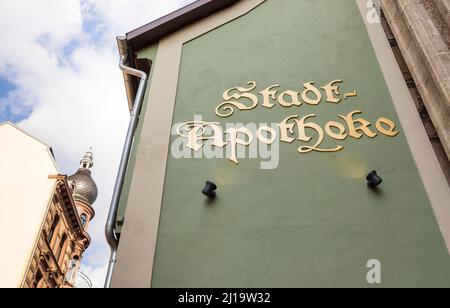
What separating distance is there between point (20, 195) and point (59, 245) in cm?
793

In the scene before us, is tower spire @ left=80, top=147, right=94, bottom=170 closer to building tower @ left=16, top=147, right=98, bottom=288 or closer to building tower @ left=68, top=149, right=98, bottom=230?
building tower @ left=68, top=149, right=98, bottom=230

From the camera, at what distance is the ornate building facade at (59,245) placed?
24.9 metres

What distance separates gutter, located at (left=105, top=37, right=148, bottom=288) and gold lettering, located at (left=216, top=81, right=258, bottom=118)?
4.62ft

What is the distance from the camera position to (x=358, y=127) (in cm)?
610

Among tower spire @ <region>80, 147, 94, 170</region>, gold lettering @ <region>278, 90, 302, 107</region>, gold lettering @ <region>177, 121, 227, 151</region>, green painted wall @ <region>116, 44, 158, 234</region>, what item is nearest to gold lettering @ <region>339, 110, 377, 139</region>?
gold lettering @ <region>278, 90, 302, 107</region>

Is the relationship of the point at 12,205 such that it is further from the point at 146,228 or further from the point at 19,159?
the point at 146,228

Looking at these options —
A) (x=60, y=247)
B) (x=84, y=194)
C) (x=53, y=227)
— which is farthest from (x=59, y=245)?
(x=84, y=194)


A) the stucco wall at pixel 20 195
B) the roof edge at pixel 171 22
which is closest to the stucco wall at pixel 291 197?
the roof edge at pixel 171 22

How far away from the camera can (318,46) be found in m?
7.41

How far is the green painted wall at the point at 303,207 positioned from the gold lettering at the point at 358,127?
0.35ft

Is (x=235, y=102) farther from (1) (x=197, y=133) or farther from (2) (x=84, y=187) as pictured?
(2) (x=84, y=187)
